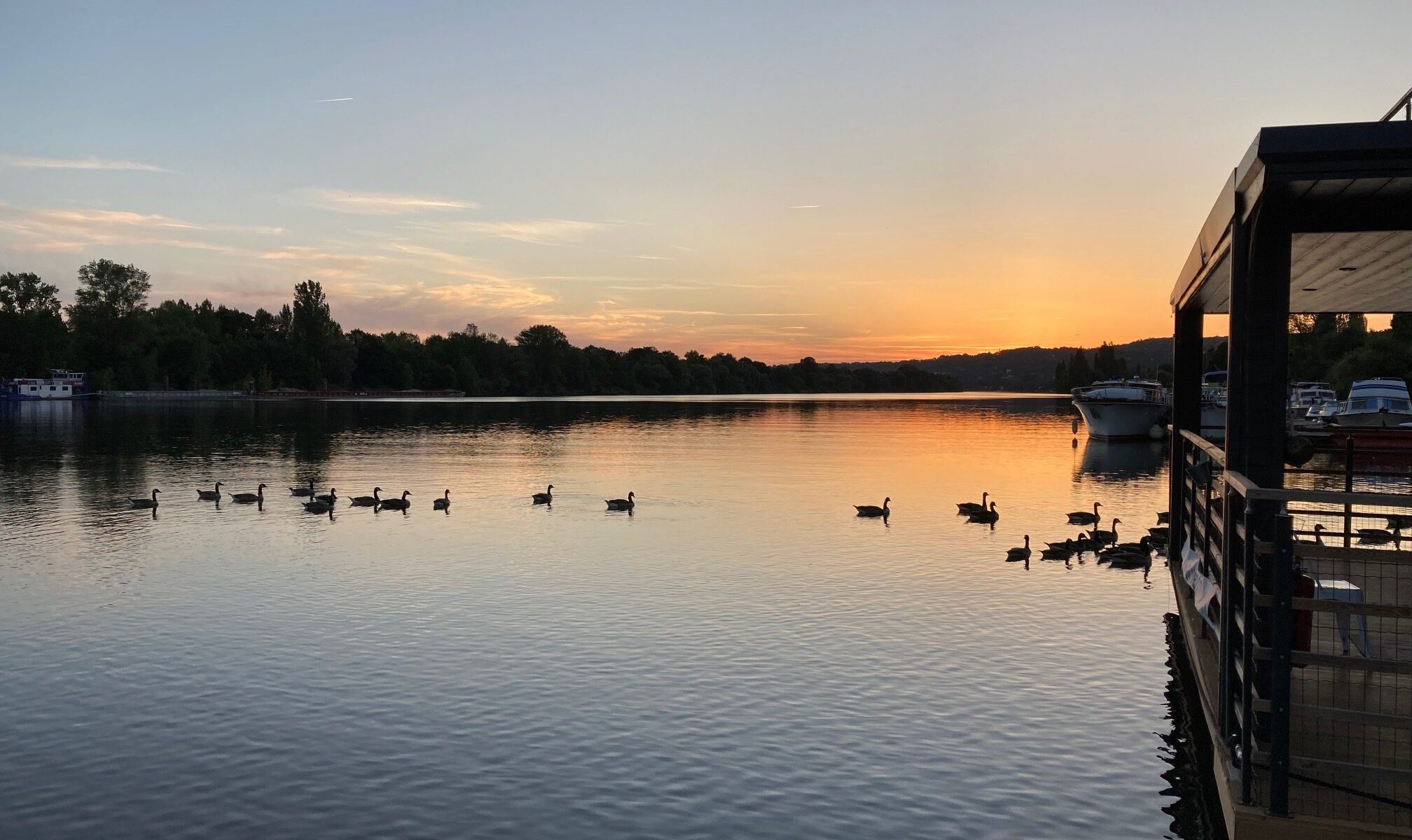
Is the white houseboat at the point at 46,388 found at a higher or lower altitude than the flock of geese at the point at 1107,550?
higher

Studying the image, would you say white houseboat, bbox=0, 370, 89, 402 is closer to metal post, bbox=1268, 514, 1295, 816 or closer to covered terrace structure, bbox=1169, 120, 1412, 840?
covered terrace structure, bbox=1169, 120, 1412, 840

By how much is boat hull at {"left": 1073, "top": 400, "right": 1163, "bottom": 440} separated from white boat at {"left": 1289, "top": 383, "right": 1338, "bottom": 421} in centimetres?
970

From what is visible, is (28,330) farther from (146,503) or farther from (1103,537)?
(1103,537)

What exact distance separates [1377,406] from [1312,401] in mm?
31653

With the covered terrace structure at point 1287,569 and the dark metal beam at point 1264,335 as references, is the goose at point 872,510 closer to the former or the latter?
the covered terrace structure at point 1287,569

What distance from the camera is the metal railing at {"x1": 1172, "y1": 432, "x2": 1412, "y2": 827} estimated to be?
24.8 ft

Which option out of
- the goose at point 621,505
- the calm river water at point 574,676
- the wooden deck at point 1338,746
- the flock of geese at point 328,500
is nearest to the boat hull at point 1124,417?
the calm river water at point 574,676

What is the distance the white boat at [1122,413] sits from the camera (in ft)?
277

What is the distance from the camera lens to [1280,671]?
25.3ft

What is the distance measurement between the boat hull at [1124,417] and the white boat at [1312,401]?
970 cm

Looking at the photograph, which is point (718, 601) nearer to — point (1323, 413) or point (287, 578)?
point (287, 578)

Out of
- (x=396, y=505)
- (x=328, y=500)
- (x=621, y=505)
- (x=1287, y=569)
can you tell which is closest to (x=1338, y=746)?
(x=1287, y=569)

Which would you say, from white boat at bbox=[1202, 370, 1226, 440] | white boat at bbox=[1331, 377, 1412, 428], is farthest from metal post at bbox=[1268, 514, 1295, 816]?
white boat at bbox=[1202, 370, 1226, 440]

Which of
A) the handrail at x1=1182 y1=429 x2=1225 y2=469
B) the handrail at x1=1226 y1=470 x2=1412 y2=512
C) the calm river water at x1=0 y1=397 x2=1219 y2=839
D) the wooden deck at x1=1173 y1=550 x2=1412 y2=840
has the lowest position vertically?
the calm river water at x1=0 y1=397 x2=1219 y2=839
